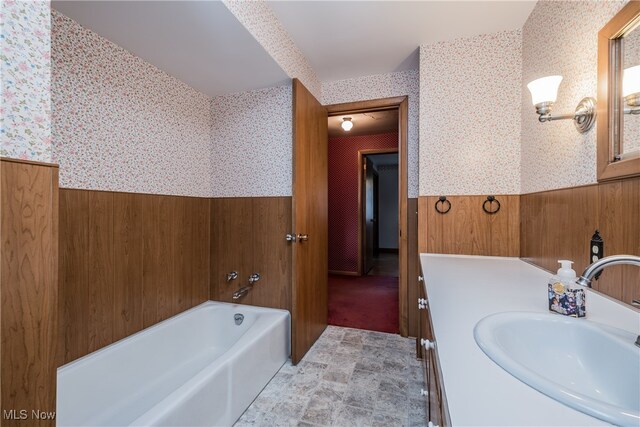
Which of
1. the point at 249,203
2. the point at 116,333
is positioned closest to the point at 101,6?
the point at 249,203

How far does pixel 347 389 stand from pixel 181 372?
1.13 metres

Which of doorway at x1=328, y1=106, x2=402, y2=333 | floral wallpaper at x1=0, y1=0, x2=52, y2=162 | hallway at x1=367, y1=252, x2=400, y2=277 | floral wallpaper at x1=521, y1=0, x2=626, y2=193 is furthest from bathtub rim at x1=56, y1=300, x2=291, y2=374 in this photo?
hallway at x1=367, y1=252, x2=400, y2=277

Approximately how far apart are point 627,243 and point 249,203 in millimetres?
2157

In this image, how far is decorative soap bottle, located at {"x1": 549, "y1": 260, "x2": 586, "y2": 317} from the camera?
775 millimetres

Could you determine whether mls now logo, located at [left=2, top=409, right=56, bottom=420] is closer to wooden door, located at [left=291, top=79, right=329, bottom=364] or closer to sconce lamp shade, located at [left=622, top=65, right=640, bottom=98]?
wooden door, located at [left=291, top=79, right=329, bottom=364]

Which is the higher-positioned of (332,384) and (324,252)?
(324,252)

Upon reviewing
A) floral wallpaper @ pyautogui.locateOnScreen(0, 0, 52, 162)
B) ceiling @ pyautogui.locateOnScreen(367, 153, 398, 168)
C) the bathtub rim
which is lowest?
the bathtub rim

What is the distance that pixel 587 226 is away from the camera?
1.11m

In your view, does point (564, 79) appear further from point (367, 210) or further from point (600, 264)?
point (367, 210)

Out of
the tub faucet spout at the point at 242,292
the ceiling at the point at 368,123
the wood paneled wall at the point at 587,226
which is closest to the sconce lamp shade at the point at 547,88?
the wood paneled wall at the point at 587,226

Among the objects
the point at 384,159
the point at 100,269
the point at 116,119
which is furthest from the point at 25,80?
the point at 384,159

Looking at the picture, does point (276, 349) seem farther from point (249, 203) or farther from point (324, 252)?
point (249, 203)

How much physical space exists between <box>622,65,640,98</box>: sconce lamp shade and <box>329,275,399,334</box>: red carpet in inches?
89.5

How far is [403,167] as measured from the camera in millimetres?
2346
